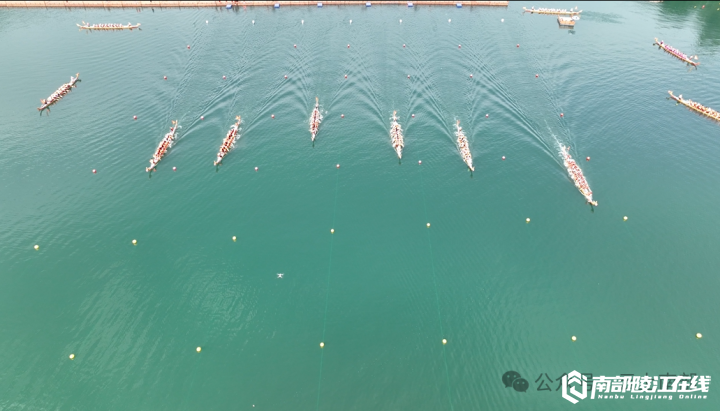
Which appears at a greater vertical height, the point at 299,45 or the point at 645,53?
the point at 299,45

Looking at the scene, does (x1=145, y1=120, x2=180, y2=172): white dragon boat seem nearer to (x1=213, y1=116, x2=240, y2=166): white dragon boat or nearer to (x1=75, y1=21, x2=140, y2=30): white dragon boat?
(x1=213, y1=116, x2=240, y2=166): white dragon boat

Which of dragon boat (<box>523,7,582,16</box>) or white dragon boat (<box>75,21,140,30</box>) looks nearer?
white dragon boat (<box>75,21,140,30</box>)

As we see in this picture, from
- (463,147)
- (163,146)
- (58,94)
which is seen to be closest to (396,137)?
(463,147)

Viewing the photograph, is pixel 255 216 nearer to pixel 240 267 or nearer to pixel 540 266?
pixel 240 267

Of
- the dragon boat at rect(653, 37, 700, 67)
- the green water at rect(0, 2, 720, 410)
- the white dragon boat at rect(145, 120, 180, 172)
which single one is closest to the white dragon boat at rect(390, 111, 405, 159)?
the green water at rect(0, 2, 720, 410)

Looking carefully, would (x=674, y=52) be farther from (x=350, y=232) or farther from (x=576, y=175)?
(x=350, y=232)

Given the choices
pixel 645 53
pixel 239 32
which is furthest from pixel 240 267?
pixel 645 53

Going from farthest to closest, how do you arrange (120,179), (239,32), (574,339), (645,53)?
(239,32) < (645,53) < (120,179) < (574,339)
